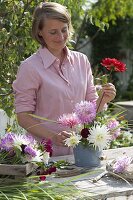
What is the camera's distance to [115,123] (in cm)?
260

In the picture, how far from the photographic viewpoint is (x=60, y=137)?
2543 millimetres

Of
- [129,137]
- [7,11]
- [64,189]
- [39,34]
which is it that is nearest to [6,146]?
[64,189]

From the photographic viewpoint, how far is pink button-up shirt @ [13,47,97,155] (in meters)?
2.74

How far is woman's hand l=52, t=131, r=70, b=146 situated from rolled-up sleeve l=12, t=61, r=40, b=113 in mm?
227

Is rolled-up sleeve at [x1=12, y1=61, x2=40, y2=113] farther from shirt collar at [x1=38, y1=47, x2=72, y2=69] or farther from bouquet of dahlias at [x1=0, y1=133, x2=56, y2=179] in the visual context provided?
bouquet of dahlias at [x1=0, y1=133, x2=56, y2=179]

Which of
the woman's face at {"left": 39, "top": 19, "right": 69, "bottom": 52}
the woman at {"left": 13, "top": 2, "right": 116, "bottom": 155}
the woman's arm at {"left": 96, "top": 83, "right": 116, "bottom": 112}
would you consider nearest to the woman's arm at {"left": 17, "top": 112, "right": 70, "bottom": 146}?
the woman at {"left": 13, "top": 2, "right": 116, "bottom": 155}

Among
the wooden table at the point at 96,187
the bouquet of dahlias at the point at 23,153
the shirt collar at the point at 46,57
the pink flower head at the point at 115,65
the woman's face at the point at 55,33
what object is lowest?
the wooden table at the point at 96,187

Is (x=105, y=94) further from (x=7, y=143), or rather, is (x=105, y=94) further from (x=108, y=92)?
(x=7, y=143)

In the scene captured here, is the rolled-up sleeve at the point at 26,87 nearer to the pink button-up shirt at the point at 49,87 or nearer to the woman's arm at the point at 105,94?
the pink button-up shirt at the point at 49,87

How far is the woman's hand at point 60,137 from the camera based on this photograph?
252 centimetres

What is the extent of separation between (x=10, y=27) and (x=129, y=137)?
7.00 feet

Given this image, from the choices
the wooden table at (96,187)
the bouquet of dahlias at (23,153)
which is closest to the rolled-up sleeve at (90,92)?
the wooden table at (96,187)

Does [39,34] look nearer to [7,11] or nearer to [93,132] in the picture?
A: [93,132]

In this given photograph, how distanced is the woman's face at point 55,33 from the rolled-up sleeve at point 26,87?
0.58 feet
